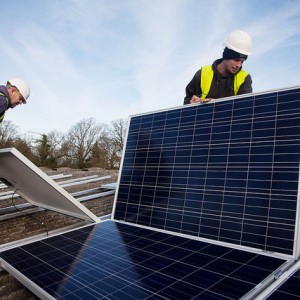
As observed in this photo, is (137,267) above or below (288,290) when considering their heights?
below

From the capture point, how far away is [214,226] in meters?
3.64

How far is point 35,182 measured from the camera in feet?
13.8

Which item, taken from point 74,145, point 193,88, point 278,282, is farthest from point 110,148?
point 278,282

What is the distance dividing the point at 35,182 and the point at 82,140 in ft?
157

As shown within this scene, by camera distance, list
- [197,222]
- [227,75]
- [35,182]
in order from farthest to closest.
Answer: [227,75] < [35,182] < [197,222]

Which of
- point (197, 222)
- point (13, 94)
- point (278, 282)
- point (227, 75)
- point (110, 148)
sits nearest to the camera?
point (278, 282)

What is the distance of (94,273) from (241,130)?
2.45 metres

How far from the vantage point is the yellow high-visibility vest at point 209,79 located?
5.30m

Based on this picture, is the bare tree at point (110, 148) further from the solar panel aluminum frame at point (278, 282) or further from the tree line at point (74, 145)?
the solar panel aluminum frame at point (278, 282)

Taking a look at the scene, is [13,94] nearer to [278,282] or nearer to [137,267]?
[137,267]

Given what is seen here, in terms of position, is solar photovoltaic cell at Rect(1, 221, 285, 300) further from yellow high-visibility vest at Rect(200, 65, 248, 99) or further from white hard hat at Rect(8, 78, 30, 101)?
yellow high-visibility vest at Rect(200, 65, 248, 99)

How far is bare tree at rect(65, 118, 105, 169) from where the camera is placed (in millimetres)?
46509

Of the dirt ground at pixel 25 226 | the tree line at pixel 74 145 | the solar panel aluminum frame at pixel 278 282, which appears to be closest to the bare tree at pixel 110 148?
the tree line at pixel 74 145

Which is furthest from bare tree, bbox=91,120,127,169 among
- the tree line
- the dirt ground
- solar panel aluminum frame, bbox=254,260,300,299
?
solar panel aluminum frame, bbox=254,260,300,299
